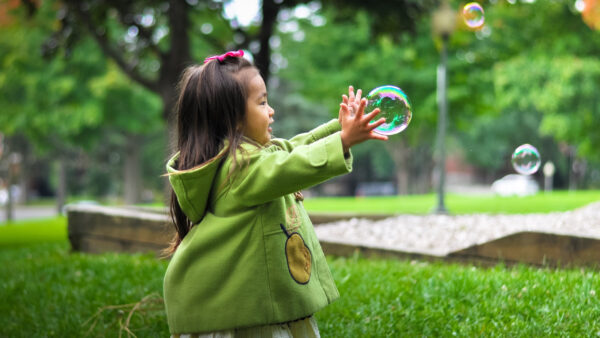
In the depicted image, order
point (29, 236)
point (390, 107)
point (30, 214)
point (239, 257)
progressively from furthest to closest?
point (30, 214)
point (29, 236)
point (390, 107)
point (239, 257)

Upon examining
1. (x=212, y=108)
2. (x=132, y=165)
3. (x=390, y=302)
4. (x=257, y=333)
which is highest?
(x=212, y=108)

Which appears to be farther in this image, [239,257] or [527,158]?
[527,158]

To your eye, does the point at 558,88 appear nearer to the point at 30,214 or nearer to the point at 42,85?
the point at 42,85

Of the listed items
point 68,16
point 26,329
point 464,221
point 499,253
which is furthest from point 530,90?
point 26,329

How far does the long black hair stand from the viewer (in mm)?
2221

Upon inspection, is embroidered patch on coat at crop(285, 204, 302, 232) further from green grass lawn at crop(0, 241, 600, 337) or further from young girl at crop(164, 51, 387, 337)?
green grass lawn at crop(0, 241, 600, 337)

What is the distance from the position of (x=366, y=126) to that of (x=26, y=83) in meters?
19.9

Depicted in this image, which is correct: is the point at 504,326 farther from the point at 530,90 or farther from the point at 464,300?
the point at 530,90

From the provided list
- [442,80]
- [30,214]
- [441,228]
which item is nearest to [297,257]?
[441,228]

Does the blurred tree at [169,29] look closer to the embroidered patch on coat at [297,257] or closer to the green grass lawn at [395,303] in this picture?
the green grass lawn at [395,303]

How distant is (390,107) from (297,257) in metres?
0.82

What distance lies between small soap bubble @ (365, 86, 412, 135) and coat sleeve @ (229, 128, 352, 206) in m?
0.56

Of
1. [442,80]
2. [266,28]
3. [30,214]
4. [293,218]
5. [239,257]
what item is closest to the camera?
[239,257]

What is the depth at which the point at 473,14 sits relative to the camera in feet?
17.8
